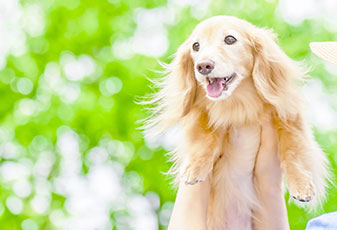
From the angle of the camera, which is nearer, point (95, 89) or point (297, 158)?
point (297, 158)

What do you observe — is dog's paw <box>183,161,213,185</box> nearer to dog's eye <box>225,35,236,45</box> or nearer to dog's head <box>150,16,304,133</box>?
dog's head <box>150,16,304,133</box>

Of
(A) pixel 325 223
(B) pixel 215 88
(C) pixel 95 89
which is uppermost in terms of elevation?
(C) pixel 95 89

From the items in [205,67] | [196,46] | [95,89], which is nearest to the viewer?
[205,67]

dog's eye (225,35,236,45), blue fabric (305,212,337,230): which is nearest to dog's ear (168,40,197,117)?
dog's eye (225,35,236,45)

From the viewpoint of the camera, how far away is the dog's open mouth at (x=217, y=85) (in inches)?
41.6

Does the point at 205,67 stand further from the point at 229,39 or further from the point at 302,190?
the point at 302,190

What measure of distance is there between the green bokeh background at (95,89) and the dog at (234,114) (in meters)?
2.56

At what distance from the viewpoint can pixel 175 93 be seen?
1201 millimetres

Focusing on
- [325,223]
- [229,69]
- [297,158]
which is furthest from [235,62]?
[325,223]

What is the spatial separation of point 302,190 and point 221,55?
355mm

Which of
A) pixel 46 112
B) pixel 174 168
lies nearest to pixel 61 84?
pixel 46 112

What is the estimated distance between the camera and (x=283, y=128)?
117 cm

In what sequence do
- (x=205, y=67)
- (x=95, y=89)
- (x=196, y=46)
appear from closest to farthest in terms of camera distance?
(x=205, y=67)
(x=196, y=46)
(x=95, y=89)

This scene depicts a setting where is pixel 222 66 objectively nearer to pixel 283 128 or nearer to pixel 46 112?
pixel 283 128
